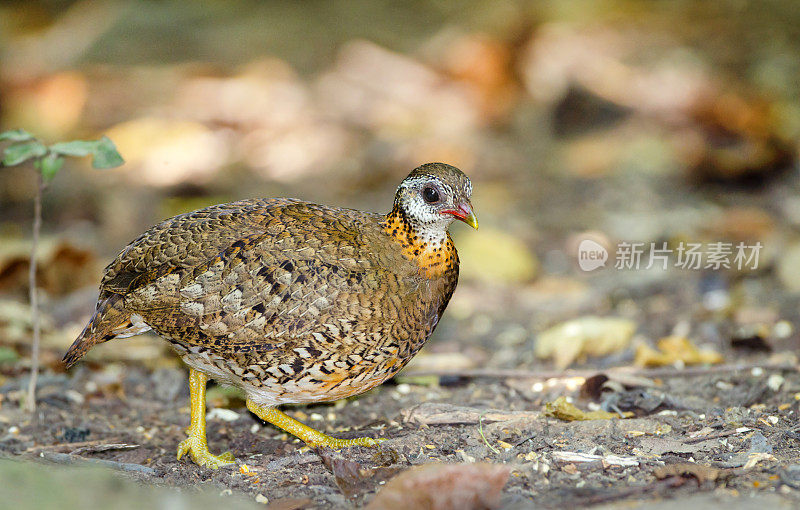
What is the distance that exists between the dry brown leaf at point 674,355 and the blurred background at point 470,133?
29 cm

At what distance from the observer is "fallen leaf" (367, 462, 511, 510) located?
2.95m

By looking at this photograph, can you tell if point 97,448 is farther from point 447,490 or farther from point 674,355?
point 674,355

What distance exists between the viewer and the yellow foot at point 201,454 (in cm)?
386

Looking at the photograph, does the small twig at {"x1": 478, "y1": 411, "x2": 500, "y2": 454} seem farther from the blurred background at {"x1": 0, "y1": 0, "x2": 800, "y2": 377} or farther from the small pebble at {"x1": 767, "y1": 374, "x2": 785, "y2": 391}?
the small pebble at {"x1": 767, "y1": 374, "x2": 785, "y2": 391}

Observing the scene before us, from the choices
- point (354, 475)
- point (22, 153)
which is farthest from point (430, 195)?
point (22, 153)

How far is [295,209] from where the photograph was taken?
409 centimetres

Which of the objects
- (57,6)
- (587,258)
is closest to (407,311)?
(587,258)

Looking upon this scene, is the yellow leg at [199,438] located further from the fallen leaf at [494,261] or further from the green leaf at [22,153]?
the fallen leaf at [494,261]

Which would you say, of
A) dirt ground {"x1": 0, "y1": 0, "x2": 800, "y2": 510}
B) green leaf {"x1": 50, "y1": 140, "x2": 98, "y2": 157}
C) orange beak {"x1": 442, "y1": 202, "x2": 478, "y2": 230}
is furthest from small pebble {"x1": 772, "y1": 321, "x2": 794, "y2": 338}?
green leaf {"x1": 50, "y1": 140, "x2": 98, "y2": 157}

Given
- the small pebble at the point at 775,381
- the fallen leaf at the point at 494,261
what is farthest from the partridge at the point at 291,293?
the fallen leaf at the point at 494,261

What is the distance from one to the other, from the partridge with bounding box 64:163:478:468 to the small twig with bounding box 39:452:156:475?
23 cm

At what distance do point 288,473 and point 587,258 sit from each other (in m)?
4.05

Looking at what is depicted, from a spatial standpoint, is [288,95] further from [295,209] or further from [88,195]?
[295,209]

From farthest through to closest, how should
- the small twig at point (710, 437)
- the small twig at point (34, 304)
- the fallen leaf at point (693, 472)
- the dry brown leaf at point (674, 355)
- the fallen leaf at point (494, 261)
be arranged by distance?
the fallen leaf at point (494, 261), the dry brown leaf at point (674, 355), the small twig at point (34, 304), the small twig at point (710, 437), the fallen leaf at point (693, 472)
